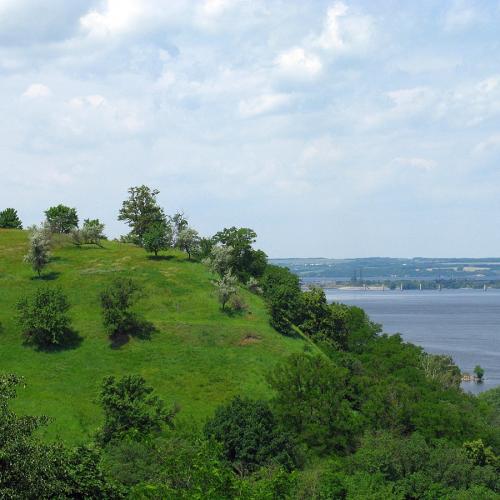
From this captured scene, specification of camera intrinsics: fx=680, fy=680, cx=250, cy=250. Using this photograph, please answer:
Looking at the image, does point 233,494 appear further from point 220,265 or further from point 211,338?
point 220,265

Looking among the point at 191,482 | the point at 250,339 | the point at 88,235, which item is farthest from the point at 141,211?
the point at 191,482

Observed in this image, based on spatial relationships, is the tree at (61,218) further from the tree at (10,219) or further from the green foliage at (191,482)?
the green foliage at (191,482)

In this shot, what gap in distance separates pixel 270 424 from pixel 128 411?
11.5 m

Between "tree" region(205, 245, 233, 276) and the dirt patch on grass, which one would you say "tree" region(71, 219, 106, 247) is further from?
the dirt patch on grass

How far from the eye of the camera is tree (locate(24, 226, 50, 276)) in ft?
316

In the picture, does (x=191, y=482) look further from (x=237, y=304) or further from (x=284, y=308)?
(x=237, y=304)

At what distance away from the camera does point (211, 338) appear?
82500 millimetres

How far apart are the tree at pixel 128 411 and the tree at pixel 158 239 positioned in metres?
55.6

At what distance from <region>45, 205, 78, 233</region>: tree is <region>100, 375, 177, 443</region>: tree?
73.9 meters

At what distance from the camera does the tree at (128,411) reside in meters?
53.6

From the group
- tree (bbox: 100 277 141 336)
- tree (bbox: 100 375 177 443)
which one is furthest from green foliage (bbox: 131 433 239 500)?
tree (bbox: 100 277 141 336)

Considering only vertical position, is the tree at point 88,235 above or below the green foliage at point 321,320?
above

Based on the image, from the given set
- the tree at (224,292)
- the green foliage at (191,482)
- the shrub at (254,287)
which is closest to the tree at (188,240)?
the shrub at (254,287)

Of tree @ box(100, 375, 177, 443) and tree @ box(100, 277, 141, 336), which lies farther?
tree @ box(100, 277, 141, 336)
